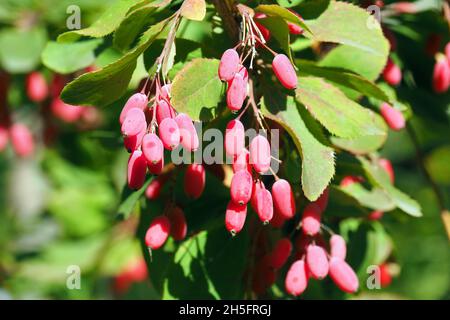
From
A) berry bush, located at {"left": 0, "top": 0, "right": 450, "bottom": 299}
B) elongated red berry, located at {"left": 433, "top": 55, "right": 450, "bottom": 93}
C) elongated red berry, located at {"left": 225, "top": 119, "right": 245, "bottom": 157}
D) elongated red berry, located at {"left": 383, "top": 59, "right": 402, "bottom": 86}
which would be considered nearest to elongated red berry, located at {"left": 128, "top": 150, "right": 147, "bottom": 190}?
berry bush, located at {"left": 0, "top": 0, "right": 450, "bottom": 299}

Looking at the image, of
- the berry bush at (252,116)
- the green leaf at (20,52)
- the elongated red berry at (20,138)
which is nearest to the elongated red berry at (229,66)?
the berry bush at (252,116)

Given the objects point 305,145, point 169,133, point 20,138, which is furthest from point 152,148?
point 20,138

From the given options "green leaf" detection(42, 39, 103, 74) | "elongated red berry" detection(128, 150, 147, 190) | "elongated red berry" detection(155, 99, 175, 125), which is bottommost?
"green leaf" detection(42, 39, 103, 74)

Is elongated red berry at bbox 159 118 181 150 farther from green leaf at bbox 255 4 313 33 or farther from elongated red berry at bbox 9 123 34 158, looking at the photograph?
elongated red berry at bbox 9 123 34 158

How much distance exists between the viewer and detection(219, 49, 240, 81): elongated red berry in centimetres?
103

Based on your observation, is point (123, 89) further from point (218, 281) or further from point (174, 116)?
point (218, 281)

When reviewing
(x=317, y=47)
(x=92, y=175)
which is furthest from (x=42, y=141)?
(x=317, y=47)

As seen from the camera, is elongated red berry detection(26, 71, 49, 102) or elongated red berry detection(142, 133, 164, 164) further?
elongated red berry detection(26, 71, 49, 102)

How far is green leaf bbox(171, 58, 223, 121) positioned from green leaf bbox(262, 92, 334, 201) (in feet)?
0.26

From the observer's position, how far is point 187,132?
40.3 inches

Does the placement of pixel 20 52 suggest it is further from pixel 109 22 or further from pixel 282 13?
pixel 282 13

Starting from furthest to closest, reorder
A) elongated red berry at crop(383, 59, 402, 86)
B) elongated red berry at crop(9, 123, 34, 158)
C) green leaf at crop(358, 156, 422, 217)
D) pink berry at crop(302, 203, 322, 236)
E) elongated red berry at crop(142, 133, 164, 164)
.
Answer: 1. elongated red berry at crop(9, 123, 34, 158)
2. elongated red berry at crop(383, 59, 402, 86)
3. green leaf at crop(358, 156, 422, 217)
4. pink berry at crop(302, 203, 322, 236)
5. elongated red berry at crop(142, 133, 164, 164)

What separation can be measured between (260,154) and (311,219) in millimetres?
205

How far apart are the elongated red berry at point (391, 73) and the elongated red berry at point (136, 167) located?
0.59 m
